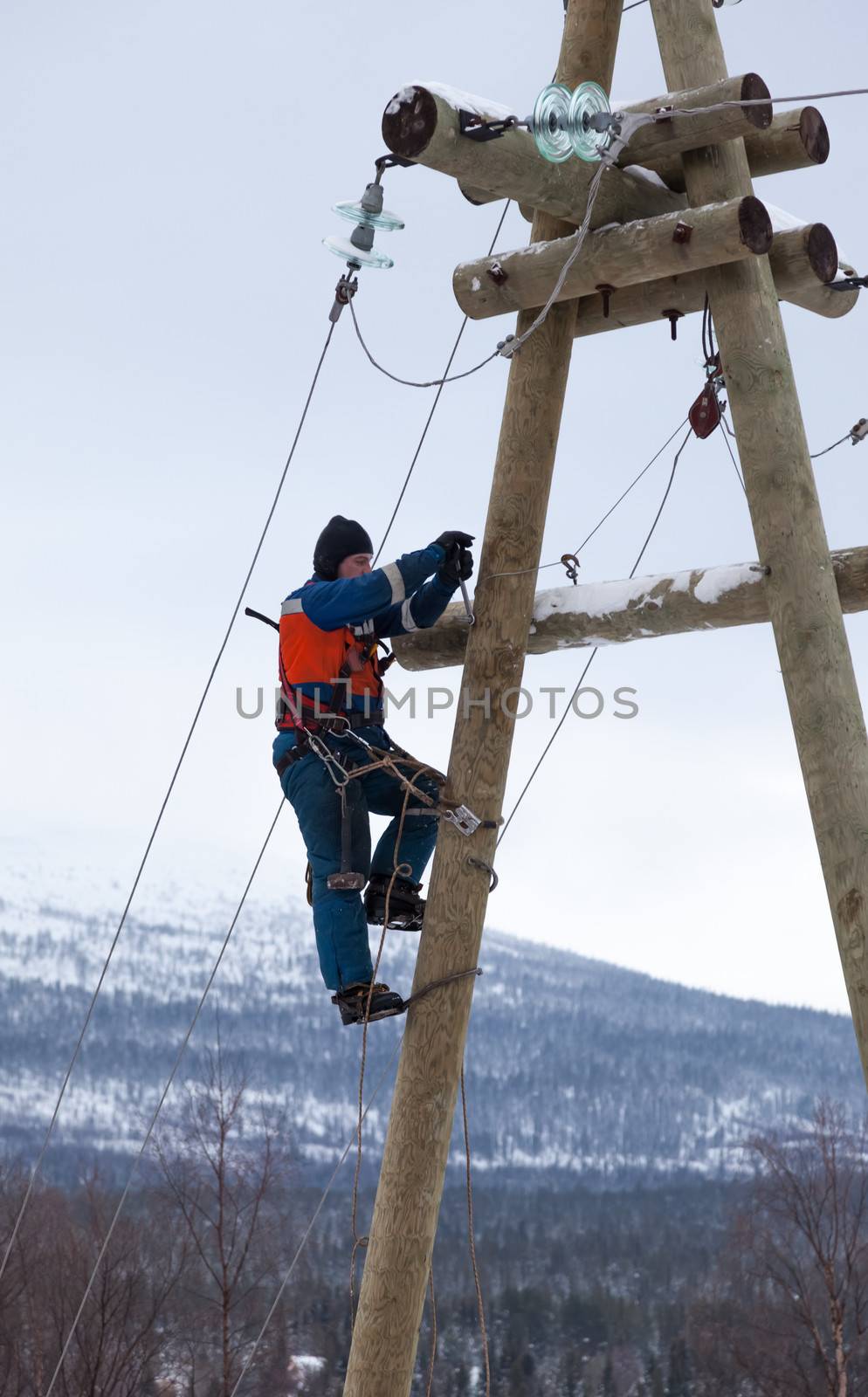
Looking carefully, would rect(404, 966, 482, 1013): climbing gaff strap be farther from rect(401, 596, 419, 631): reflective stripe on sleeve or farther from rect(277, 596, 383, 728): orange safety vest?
rect(401, 596, 419, 631): reflective stripe on sleeve

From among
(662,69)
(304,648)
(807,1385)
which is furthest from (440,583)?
(807,1385)

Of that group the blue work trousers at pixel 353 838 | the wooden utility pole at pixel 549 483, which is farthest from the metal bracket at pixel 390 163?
the blue work trousers at pixel 353 838

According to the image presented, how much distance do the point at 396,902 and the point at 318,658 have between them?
86cm

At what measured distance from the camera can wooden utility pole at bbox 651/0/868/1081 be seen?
459 centimetres

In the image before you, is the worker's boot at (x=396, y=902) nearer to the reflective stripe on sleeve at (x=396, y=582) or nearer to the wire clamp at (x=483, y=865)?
the wire clamp at (x=483, y=865)

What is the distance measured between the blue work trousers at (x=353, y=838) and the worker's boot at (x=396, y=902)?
0.10 feet

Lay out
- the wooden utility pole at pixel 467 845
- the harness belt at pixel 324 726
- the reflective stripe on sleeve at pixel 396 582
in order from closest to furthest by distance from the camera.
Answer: the wooden utility pole at pixel 467 845
the reflective stripe on sleeve at pixel 396 582
the harness belt at pixel 324 726

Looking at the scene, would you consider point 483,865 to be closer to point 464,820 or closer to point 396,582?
point 464,820

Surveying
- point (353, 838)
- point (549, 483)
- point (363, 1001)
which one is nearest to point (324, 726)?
point (353, 838)

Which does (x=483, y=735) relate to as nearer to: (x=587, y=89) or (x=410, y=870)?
(x=410, y=870)

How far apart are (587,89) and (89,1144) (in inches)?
6810

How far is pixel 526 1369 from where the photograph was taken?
5722 centimetres

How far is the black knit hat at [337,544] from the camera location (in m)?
5.45

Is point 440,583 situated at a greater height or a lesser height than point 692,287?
lesser
